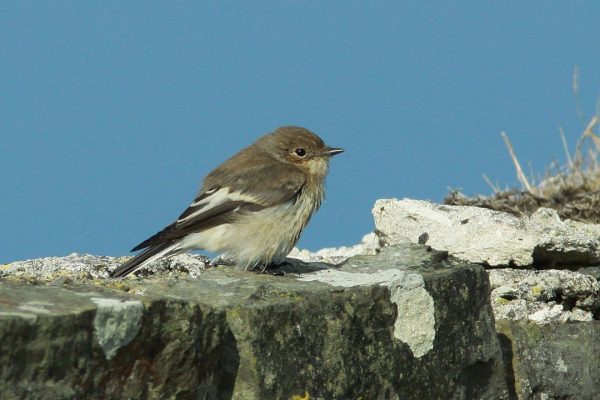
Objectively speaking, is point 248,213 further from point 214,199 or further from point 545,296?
point 545,296

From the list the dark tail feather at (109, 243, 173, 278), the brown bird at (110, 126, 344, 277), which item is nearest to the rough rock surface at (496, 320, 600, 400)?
the brown bird at (110, 126, 344, 277)

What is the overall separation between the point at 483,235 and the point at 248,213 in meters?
1.81

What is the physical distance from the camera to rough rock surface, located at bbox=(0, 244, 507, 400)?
176 inches

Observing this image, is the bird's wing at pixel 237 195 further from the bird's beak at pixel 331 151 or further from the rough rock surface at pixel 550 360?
the rough rock surface at pixel 550 360

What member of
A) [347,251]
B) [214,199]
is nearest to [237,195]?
[214,199]

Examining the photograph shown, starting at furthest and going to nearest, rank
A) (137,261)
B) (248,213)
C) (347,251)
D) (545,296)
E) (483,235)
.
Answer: (347,251), (483,235), (248,213), (545,296), (137,261)

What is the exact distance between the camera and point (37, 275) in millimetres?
6578

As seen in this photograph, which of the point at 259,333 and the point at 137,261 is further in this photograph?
the point at 137,261

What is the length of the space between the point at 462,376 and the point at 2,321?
9.64ft

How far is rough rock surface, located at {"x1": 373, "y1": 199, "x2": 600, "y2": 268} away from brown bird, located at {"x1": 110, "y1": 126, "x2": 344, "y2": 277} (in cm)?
87

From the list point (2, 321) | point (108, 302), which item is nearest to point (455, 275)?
point (108, 302)

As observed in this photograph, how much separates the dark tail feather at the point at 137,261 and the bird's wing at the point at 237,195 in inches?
8.1

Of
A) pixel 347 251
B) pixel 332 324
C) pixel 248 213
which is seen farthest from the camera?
pixel 347 251

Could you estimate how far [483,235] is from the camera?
25.7 feet
